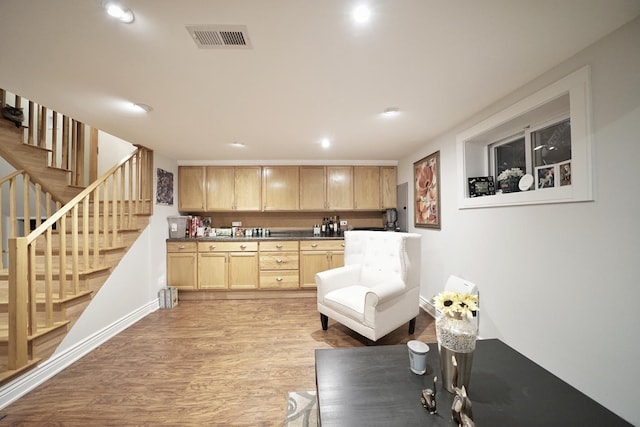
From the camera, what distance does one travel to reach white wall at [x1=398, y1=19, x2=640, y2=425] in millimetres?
1196

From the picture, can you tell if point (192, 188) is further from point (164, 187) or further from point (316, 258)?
point (316, 258)

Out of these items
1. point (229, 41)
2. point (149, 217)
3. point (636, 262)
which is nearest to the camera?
point (636, 262)

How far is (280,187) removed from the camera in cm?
392

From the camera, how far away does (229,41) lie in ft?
4.23

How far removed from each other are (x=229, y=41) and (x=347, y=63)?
2.36 ft

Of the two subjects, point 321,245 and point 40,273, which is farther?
point 321,245

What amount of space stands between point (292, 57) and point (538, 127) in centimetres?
203

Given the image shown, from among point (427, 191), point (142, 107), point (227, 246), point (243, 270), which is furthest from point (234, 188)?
point (427, 191)

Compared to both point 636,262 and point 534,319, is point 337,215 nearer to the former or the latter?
point 534,319

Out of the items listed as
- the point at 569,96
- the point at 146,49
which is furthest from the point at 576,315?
the point at 146,49

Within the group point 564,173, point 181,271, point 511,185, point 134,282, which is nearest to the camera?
point 564,173

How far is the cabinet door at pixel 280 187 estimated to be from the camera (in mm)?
3910

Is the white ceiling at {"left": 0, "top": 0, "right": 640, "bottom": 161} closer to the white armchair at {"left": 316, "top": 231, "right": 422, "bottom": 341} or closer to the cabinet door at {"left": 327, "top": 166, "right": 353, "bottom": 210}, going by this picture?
the white armchair at {"left": 316, "top": 231, "right": 422, "bottom": 341}

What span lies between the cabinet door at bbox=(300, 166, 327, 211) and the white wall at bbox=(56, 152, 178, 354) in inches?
84.8
